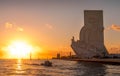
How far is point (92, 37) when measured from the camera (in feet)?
565

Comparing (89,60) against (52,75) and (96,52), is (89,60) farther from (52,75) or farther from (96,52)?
(52,75)

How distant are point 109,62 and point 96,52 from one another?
3424 centimetres

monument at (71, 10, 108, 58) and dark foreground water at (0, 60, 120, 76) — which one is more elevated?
monument at (71, 10, 108, 58)

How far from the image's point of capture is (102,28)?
171m

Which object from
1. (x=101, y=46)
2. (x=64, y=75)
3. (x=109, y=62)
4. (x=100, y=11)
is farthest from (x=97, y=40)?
(x=64, y=75)

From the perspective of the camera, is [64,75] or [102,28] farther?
[102,28]

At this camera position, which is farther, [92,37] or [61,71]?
[92,37]

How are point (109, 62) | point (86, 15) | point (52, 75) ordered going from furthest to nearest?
1. point (86, 15)
2. point (109, 62)
3. point (52, 75)

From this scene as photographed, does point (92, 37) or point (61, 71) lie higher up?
point (92, 37)

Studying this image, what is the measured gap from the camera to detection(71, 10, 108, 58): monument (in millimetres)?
165750

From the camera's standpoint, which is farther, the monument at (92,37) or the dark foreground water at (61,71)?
the monument at (92,37)

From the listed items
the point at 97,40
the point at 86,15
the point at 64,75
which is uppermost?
the point at 86,15

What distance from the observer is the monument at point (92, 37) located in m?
166

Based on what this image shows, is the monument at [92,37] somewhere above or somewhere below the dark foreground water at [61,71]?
above
